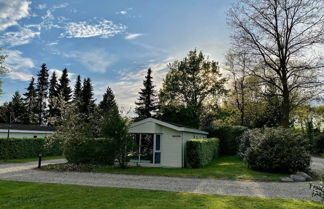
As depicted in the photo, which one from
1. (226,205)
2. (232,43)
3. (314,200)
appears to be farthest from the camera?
(232,43)

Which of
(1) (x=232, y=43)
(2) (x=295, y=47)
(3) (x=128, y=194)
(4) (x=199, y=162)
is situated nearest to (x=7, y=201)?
(3) (x=128, y=194)

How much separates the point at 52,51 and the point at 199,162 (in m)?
11.8

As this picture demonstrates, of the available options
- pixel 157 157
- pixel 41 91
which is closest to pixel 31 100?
pixel 41 91

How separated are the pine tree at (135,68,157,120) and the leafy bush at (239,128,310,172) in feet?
102

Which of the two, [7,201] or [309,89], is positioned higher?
[309,89]

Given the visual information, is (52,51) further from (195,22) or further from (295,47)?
(295,47)

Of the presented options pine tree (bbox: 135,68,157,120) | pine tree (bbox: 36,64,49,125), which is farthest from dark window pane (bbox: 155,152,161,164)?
pine tree (bbox: 36,64,49,125)

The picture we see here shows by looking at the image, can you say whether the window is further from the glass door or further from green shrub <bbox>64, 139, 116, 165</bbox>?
green shrub <bbox>64, 139, 116, 165</bbox>

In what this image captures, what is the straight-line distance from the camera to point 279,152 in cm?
1375

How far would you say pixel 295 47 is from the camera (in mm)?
18516

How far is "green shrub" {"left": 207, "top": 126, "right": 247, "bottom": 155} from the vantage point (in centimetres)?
2531

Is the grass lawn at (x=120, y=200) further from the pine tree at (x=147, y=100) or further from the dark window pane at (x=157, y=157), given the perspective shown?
the pine tree at (x=147, y=100)

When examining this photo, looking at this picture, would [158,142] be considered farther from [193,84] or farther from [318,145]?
[318,145]

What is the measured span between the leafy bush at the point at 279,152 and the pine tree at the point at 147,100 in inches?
1227
